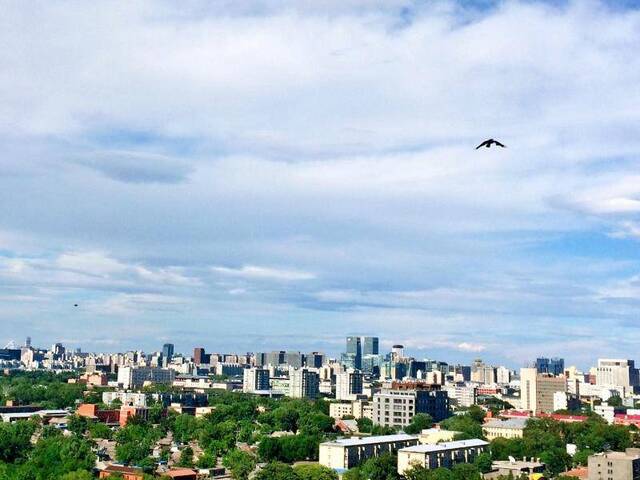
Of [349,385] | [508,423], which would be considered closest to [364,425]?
[508,423]

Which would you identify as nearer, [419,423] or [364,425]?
[419,423]

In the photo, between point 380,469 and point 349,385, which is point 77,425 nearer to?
point 380,469

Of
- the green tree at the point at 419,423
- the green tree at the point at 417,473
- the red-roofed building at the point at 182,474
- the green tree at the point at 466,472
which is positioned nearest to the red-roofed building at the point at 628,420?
the green tree at the point at 419,423

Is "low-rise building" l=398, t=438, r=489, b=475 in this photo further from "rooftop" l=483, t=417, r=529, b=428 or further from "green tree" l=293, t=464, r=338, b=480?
"rooftop" l=483, t=417, r=529, b=428

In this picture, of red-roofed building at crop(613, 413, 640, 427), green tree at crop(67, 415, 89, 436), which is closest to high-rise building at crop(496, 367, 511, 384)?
red-roofed building at crop(613, 413, 640, 427)

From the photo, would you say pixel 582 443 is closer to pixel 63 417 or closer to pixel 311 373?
pixel 63 417

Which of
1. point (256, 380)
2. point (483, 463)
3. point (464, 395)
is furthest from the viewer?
point (256, 380)

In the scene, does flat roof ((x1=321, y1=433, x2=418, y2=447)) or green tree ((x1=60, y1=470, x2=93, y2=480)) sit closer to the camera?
green tree ((x1=60, y1=470, x2=93, y2=480))

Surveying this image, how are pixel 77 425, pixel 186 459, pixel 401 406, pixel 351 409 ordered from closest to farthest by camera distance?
1. pixel 186 459
2. pixel 77 425
3. pixel 401 406
4. pixel 351 409
